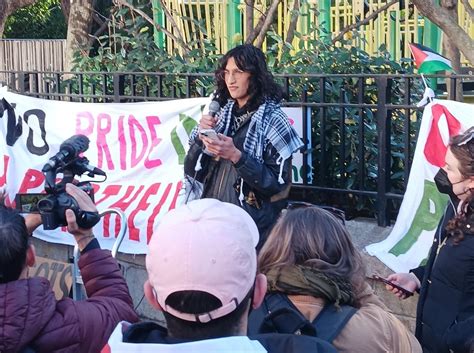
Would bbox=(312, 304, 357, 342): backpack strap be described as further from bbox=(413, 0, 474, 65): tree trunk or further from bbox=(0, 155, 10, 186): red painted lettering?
bbox=(0, 155, 10, 186): red painted lettering

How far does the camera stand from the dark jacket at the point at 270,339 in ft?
7.17

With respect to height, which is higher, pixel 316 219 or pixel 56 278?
pixel 316 219

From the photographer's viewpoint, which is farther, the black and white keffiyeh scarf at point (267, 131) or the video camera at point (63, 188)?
the black and white keffiyeh scarf at point (267, 131)

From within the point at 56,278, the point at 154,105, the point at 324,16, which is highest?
the point at 324,16

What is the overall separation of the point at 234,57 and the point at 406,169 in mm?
1422

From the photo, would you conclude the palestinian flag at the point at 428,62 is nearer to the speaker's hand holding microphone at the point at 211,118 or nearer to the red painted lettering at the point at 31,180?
the speaker's hand holding microphone at the point at 211,118

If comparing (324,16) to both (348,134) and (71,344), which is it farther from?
(71,344)

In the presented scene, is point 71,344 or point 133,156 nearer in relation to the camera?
point 71,344

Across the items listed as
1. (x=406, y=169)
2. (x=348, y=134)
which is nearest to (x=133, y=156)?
(x=348, y=134)

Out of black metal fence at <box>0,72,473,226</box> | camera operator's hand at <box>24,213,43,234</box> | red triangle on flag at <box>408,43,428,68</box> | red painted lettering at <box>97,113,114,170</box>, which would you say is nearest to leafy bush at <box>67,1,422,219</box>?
black metal fence at <box>0,72,473,226</box>

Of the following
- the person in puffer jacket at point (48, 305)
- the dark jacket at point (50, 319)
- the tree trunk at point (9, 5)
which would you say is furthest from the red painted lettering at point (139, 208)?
the tree trunk at point (9, 5)

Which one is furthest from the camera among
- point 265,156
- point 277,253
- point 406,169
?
point 406,169

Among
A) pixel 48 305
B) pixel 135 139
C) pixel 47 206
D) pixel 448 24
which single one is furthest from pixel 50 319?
pixel 448 24

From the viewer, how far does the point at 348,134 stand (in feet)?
20.5
